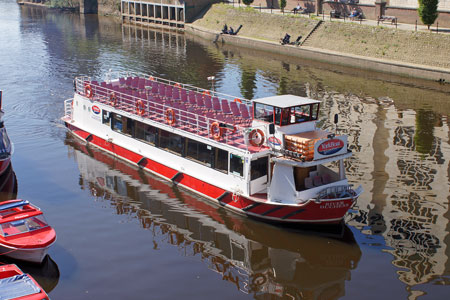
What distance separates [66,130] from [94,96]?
4.10m

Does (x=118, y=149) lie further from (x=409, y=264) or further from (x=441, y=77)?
(x=441, y=77)

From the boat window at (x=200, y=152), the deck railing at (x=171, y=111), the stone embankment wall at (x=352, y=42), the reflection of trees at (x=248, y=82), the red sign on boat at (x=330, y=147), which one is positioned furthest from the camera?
the stone embankment wall at (x=352, y=42)

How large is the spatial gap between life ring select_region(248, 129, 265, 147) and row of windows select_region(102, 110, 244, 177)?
0.84 metres

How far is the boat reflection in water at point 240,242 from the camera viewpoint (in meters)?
19.7

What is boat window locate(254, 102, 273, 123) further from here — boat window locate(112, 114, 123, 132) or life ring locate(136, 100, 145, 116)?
boat window locate(112, 114, 123, 132)

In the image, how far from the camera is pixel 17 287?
17.1m

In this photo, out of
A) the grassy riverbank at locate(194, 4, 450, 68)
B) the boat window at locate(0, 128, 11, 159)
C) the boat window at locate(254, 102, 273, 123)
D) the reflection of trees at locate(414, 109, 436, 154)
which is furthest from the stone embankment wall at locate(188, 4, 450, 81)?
the boat window at locate(0, 128, 11, 159)

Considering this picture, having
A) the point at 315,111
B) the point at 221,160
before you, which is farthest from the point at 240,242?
the point at 315,111

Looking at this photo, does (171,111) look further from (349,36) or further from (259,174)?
(349,36)

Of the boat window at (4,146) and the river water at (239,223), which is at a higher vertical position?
the boat window at (4,146)

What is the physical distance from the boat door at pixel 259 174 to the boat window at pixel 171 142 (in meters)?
4.69

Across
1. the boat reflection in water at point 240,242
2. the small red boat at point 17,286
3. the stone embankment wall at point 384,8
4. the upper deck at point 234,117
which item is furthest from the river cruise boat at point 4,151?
the stone embankment wall at point 384,8

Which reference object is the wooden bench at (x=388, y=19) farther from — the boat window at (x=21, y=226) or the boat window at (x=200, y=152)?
the boat window at (x=21, y=226)

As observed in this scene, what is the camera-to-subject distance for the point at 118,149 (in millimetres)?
30375
